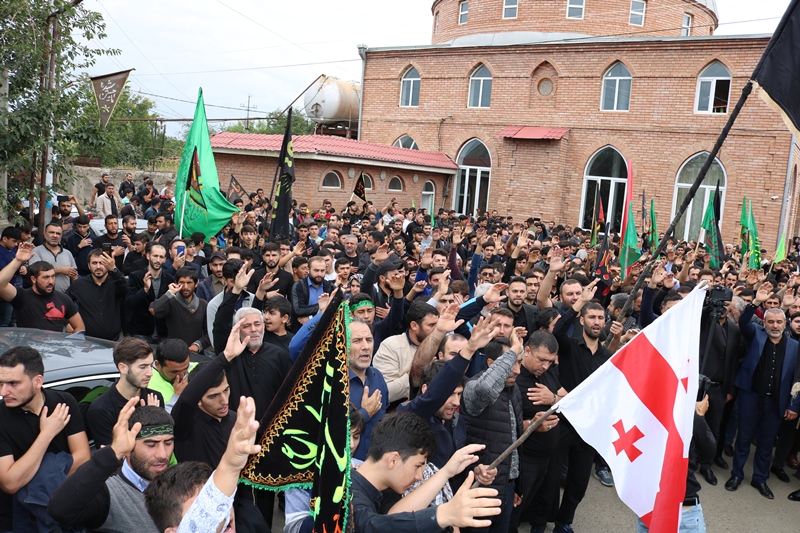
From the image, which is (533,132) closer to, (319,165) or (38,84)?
(319,165)

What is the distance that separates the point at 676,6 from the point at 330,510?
102 feet

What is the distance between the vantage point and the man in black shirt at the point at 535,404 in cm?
503

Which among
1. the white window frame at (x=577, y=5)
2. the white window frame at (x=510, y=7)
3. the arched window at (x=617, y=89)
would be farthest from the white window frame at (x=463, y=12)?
the arched window at (x=617, y=89)

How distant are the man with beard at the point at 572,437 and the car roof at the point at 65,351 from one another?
3439 mm

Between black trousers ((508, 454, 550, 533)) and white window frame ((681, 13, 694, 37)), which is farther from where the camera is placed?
white window frame ((681, 13, 694, 37))

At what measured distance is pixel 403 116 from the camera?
1071 inches

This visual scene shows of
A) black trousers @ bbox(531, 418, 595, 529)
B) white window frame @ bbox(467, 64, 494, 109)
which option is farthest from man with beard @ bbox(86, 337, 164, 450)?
white window frame @ bbox(467, 64, 494, 109)

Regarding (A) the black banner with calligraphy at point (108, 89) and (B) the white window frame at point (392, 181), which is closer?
(A) the black banner with calligraphy at point (108, 89)

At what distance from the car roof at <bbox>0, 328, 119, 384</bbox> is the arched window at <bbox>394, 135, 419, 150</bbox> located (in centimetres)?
2324

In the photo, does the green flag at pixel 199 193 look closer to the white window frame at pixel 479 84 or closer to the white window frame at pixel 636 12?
the white window frame at pixel 479 84

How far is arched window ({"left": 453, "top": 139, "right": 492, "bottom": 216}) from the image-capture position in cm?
2589

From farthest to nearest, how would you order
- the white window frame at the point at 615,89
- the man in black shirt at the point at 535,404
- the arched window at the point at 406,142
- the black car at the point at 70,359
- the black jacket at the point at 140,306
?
the arched window at the point at 406,142
the white window frame at the point at 615,89
the black jacket at the point at 140,306
the man in black shirt at the point at 535,404
the black car at the point at 70,359

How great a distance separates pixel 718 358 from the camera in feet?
23.8

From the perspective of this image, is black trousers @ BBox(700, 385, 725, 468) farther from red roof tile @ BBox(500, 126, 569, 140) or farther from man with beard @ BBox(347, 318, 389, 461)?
red roof tile @ BBox(500, 126, 569, 140)
